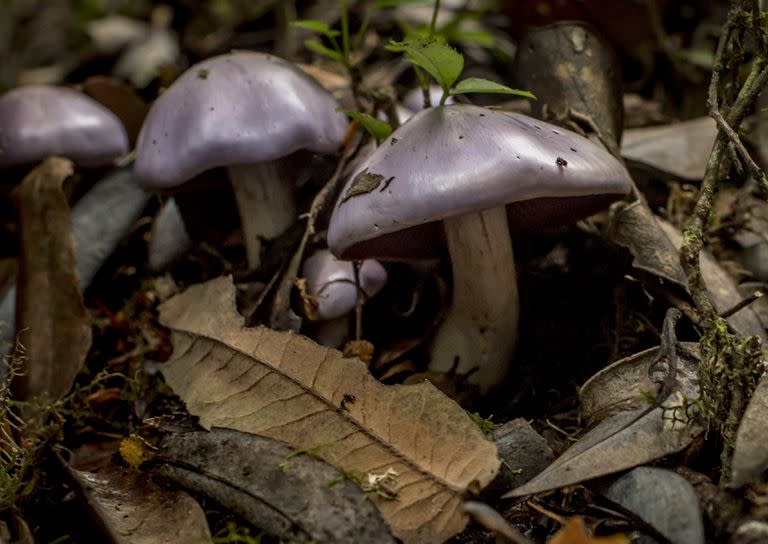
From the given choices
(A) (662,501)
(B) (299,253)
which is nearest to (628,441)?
(A) (662,501)

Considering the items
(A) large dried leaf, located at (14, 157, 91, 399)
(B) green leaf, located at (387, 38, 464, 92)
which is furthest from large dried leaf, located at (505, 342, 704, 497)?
(A) large dried leaf, located at (14, 157, 91, 399)

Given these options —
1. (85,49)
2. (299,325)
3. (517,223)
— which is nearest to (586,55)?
(517,223)

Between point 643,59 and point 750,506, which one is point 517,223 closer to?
point 750,506

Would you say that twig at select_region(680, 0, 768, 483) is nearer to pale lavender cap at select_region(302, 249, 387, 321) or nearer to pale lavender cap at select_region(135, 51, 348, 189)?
pale lavender cap at select_region(302, 249, 387, 321)

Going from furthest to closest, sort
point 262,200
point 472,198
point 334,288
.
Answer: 1. point 262,200
2. point 334,288
3. point 472,198

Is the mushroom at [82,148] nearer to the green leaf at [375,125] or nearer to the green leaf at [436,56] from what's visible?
the green leaf at [375,125]

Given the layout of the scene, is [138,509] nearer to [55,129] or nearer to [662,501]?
[662,501]

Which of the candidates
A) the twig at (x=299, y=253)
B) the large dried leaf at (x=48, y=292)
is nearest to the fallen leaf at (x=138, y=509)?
the large dried leaf at (x=48, y=292)
